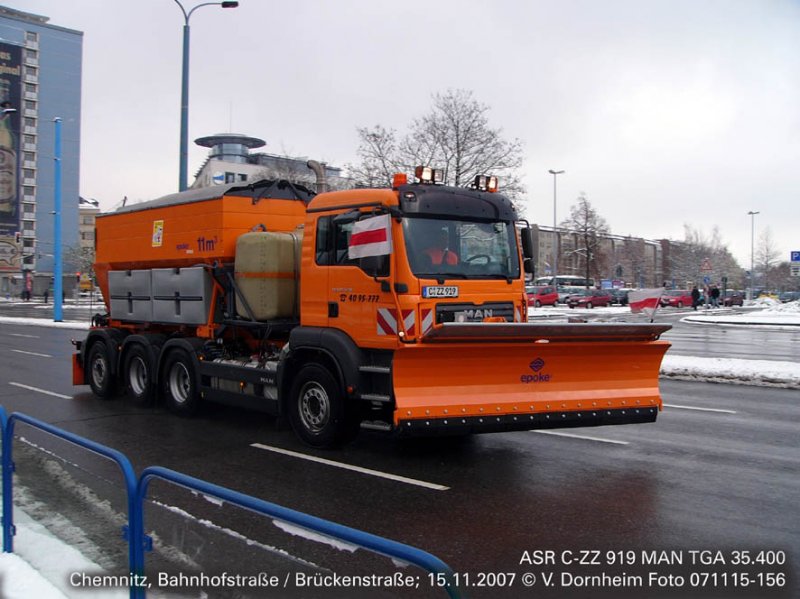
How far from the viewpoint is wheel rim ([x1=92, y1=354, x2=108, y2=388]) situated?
1225 centimetres

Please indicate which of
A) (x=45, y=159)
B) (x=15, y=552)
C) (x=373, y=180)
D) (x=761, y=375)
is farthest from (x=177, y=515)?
(x=45, y=159)

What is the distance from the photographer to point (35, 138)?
107 meters

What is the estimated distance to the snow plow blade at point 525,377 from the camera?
22.8 feet

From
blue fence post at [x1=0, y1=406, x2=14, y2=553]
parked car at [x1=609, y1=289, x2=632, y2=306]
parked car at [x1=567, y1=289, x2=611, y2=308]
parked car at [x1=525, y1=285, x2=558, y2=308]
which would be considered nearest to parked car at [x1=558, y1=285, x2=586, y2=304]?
parked car at [x1=567, y1=289, x2=611, y2=308]

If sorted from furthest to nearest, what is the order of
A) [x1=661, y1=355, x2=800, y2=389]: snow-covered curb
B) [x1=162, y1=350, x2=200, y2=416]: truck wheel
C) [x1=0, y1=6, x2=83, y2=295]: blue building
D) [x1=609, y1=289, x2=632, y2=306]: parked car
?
[x1=0, y1=6, x2=83, y2=295]: blue building → [x1=609, y1=289, x2=632, y2=306]: parked car → [x1=661, y1=355, x2=800, y2=389]: snow-covered curb → [x1=162, y1=350, x2=200, y2=416]: truck wheel

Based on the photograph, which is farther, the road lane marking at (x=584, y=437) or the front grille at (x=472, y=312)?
the road lane marking at (x=584, y=437)

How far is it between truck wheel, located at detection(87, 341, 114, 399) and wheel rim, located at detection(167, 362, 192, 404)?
76.0 inches

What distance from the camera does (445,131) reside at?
25.2 metres

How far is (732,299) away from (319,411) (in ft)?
232

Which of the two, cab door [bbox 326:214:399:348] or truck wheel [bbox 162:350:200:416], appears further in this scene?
truck wheel [bbox 162:350:200:416]

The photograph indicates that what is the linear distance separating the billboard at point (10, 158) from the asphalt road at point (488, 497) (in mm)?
105398

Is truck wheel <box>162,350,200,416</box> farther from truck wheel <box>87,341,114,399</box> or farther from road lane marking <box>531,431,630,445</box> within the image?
road lane marking <box>531,431,630,445</box>

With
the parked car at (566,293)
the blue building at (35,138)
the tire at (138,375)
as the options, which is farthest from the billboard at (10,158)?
the tire at (138,375)

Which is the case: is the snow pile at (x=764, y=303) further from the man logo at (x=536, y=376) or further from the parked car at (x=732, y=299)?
the man logo at (x=536, y=376)
